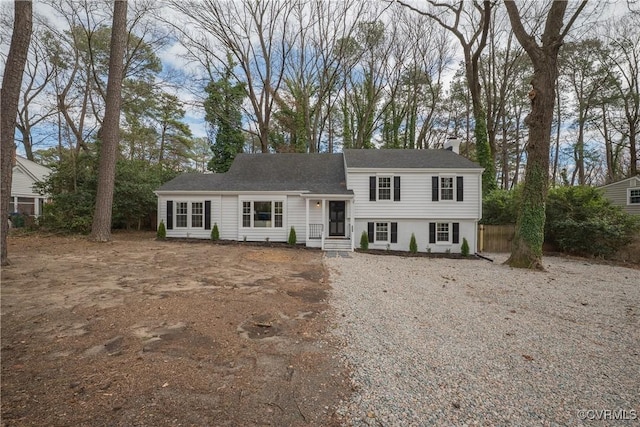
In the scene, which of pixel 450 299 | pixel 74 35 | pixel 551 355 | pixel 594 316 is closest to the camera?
pixel 551 355

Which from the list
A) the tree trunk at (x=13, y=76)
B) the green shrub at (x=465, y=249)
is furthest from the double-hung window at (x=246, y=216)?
the green shrub at (x=465, y=249)

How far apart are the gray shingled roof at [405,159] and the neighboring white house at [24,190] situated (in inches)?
813

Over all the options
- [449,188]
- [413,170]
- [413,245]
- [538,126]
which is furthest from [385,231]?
[538,126]

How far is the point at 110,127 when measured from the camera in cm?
1116

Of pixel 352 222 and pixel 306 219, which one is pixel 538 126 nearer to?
pixel 352 222

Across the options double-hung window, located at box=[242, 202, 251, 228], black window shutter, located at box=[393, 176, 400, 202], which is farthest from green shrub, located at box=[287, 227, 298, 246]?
black window shutter, located at box=[393, 176, 400, 202]

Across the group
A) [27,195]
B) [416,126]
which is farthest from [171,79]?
[416,126]

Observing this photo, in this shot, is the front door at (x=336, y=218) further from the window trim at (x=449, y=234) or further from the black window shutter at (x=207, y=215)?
the black window shutter at (x=207, y=215)

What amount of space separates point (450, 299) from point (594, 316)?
2.33m

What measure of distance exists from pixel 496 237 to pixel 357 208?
764cm

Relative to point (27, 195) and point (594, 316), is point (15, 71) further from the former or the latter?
point (27, 195)

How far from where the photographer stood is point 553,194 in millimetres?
13273

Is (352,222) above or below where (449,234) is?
above

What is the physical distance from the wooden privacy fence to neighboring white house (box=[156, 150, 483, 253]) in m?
1.30
